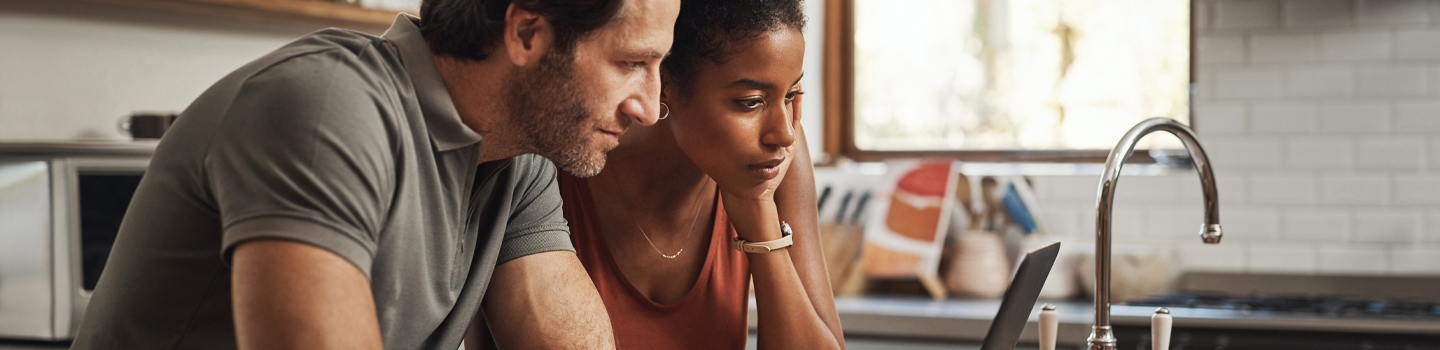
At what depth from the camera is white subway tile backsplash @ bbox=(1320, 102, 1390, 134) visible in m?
2.73

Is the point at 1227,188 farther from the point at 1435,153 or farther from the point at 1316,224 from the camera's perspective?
the point at 1435,153

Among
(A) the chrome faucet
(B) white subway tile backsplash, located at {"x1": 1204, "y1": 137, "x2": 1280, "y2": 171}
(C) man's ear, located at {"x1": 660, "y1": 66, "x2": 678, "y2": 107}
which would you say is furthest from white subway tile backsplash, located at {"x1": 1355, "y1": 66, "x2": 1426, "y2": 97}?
(C) man's ear, located at {"x1": 660, "y1": 66, "x2": 678, "y2": 107}

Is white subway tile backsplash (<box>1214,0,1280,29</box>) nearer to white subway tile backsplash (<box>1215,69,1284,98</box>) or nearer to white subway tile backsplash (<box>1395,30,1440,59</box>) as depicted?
white subway tile backsplash (<box>1215,69,1284,98</box>)

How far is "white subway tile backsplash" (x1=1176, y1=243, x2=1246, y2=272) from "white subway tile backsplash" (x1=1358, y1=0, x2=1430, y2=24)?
656 mm

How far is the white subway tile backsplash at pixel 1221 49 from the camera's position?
281 centimetres

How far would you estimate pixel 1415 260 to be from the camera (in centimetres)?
272

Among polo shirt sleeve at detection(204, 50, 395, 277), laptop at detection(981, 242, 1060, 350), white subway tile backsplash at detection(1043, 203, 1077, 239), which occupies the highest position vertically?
polo shirt sleeve at detection(204, 50, 395, 277)

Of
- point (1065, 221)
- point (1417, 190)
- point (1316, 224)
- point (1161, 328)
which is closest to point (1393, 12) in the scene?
point (1417, 190)

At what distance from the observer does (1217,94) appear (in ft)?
9.31

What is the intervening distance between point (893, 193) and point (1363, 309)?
114 centimetres

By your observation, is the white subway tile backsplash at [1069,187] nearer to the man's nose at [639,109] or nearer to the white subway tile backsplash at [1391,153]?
the white subway tile backsplash at [1391,153]

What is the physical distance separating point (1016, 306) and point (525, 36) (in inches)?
22.7

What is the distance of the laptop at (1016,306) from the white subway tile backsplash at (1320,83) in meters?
2.00

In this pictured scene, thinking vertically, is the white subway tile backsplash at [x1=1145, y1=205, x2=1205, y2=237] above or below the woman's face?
below
